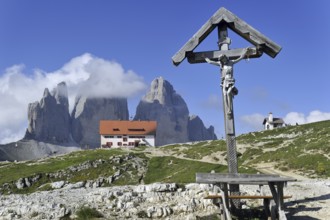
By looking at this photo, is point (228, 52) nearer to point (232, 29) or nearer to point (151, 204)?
point (232, 29)

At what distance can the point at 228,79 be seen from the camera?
16406 millimetres

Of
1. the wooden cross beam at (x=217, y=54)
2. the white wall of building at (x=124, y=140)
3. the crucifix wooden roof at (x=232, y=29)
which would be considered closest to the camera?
the crucifix wooden roof at (x=232, y=29)

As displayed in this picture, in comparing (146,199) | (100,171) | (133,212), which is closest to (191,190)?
(146,199)

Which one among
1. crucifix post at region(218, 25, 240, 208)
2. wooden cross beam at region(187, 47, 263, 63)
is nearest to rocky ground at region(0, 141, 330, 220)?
crucifix post at region(218, 25, 240, 208)

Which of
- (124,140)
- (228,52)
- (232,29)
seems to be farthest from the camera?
(124,140)

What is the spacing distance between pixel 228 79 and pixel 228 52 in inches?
53.9

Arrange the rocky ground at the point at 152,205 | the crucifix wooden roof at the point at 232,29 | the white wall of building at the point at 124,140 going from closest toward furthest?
the rocky ground at the point at 152,205 < the crucifix wooden roof at the point at 232,29 < the white wall of building at the point at 124,140

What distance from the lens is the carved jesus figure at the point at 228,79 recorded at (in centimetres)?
1634

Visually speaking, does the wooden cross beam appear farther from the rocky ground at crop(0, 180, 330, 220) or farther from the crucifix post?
the rocky ground at crop(0, 180, 330, 220)

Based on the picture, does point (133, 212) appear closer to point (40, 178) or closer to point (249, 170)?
point (249, 170)

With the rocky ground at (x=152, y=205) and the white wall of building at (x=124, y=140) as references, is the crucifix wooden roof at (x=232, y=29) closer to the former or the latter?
the rocky ground at (x=152, y=205)

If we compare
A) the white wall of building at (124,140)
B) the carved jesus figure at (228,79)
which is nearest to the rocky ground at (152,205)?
the carved jesus figure at (228,79)

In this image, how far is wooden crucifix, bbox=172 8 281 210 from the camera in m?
16.4

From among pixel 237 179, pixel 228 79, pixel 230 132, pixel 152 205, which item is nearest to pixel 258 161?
pixel 152 205
